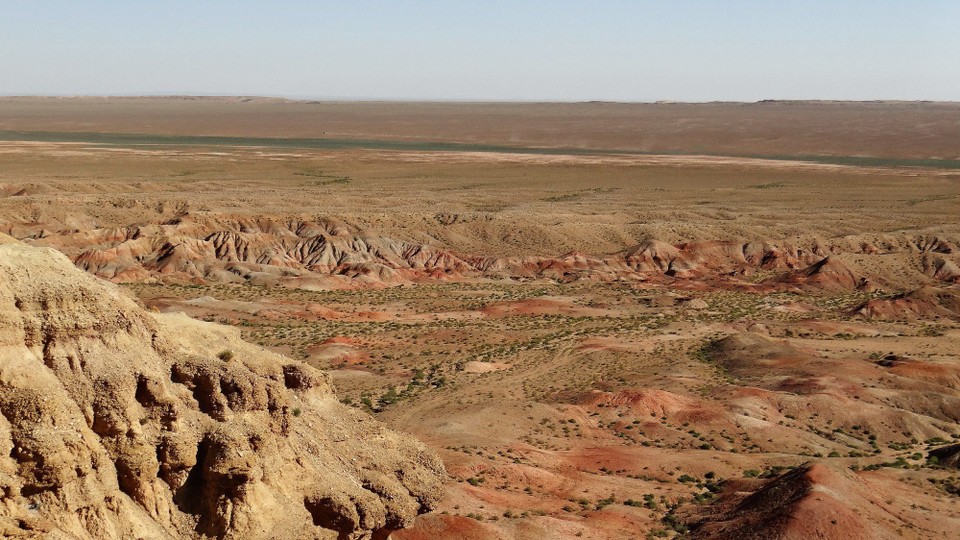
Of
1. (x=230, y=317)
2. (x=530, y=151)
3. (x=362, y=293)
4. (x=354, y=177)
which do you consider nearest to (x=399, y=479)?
(x=230, y=317)

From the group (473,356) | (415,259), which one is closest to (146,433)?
(473,356)

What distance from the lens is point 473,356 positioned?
48438 millimetres

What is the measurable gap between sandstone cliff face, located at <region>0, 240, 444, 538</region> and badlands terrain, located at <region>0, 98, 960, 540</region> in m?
0.05

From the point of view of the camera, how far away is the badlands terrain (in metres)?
16.1

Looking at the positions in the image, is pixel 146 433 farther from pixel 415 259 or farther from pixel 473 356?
pixel 415 259

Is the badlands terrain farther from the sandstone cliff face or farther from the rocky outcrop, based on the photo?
the rocky outcrop

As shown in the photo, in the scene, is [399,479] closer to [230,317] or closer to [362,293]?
[230,317]

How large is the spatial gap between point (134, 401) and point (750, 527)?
18.4 m

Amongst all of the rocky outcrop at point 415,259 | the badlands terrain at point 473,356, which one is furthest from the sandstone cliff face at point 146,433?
the rocky outcrop at point 415,259

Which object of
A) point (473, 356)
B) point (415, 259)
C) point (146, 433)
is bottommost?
point (415, 259)

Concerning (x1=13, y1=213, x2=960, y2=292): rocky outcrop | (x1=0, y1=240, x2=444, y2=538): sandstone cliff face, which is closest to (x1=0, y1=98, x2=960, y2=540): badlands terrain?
(x1=0, y1=240, x2=444, y2=538): sandstone cliff face

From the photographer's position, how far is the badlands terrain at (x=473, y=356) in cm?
1612

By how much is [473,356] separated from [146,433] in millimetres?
32723

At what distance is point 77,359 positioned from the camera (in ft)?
51.5
